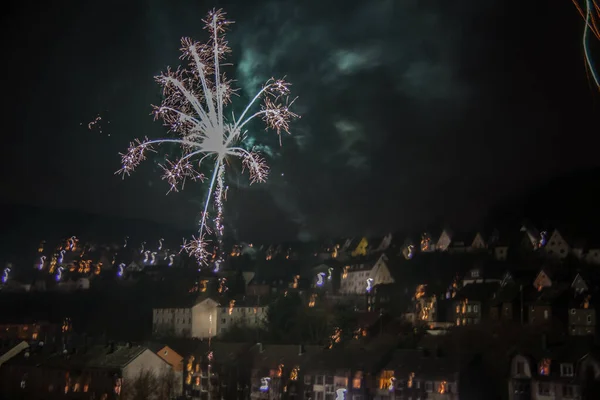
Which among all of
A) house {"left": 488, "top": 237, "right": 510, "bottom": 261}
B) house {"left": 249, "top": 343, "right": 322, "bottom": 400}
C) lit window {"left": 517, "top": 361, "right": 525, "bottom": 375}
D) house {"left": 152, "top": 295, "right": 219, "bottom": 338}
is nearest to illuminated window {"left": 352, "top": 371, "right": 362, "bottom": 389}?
house {"left": 249, "top": 343, "right": 322, "bottom": 400}

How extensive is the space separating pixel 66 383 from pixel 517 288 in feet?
78.6

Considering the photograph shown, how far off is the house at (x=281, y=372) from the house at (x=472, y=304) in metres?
8.63

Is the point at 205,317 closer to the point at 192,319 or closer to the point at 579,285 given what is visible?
the point at 192,319

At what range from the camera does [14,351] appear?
44719 mm

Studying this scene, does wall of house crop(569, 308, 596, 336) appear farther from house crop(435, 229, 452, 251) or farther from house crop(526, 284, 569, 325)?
house crop(435, 229, 452, 251)

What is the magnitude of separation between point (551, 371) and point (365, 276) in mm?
24018

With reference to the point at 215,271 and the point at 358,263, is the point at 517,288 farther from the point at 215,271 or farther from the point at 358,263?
the point at 215,271

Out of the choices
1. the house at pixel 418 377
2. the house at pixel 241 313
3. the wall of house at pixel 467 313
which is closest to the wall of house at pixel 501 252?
the wall of house at pixel 467 313

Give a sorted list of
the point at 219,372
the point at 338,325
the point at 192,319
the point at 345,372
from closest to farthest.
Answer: the point at 345,372 → the point at 219,372 → the point at 338,325 → the point at 192,319

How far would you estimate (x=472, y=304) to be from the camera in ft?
130

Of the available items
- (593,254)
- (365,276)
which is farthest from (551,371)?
(365,276)

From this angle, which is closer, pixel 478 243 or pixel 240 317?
pixel 240 317

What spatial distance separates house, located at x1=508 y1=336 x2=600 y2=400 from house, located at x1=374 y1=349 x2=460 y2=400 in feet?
7.67

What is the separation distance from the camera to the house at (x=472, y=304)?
39.2 m
